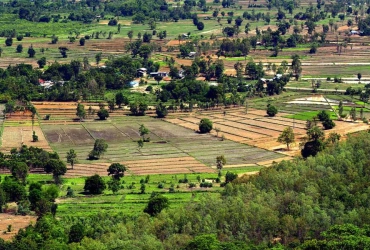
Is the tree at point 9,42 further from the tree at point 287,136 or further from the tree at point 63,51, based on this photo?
the tree at point 287,136

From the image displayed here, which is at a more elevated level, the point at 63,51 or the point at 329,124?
the point at 63,51

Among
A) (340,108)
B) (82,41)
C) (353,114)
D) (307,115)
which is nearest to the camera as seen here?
(353,114)

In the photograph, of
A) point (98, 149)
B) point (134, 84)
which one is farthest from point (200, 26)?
point (98, 149)

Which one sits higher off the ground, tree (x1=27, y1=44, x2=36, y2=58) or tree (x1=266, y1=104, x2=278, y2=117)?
tree (x1=27, y1=44, x2=36, y2=58)

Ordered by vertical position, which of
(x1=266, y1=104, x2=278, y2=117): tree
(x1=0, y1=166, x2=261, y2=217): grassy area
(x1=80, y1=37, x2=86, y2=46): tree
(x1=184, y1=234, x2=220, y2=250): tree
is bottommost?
(x1=0, y1=166, x2=261, y2=217): grassy area

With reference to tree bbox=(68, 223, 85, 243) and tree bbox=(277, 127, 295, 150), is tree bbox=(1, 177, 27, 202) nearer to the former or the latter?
tree bbox=(68, 223, 85, 243)

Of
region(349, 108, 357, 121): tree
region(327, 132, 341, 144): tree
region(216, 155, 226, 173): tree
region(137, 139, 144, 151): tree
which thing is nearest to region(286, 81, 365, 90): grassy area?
region(349, 108, 357, 121): tree

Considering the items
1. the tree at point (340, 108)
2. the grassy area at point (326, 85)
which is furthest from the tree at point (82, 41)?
the tree at point (340, 108)

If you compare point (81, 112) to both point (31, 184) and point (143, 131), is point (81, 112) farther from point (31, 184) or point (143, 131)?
point (31, 184)
